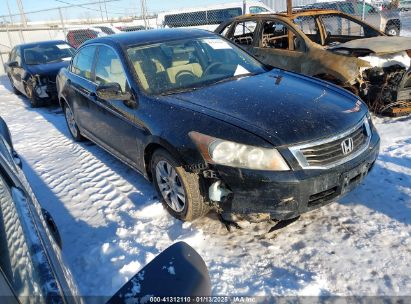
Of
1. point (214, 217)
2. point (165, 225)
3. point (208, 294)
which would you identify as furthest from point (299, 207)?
point (208, 294)

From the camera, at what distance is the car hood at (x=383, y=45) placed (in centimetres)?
533

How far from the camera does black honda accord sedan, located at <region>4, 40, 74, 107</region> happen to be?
8430 millimetres

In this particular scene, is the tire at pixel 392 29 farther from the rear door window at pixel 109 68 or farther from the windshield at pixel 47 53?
the rear door window at pixel 109 68

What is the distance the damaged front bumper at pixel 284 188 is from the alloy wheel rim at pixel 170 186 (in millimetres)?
484

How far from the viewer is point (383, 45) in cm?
546

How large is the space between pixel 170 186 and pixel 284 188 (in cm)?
110

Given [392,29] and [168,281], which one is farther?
[392,29]

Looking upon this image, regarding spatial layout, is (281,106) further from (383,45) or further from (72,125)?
(72,125)

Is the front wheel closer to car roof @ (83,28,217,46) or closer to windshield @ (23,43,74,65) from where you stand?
windshield @ (23,43,74,65)

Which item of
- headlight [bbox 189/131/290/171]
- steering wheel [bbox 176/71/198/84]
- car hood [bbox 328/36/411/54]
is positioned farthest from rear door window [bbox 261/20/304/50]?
headlight [bbox 189/131/290/171]

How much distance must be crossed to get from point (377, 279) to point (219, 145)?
55.6 inches

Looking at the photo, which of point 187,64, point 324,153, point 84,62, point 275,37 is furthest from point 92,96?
point 275,37

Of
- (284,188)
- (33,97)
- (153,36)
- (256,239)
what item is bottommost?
(256,239)

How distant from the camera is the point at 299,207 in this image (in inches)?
103
